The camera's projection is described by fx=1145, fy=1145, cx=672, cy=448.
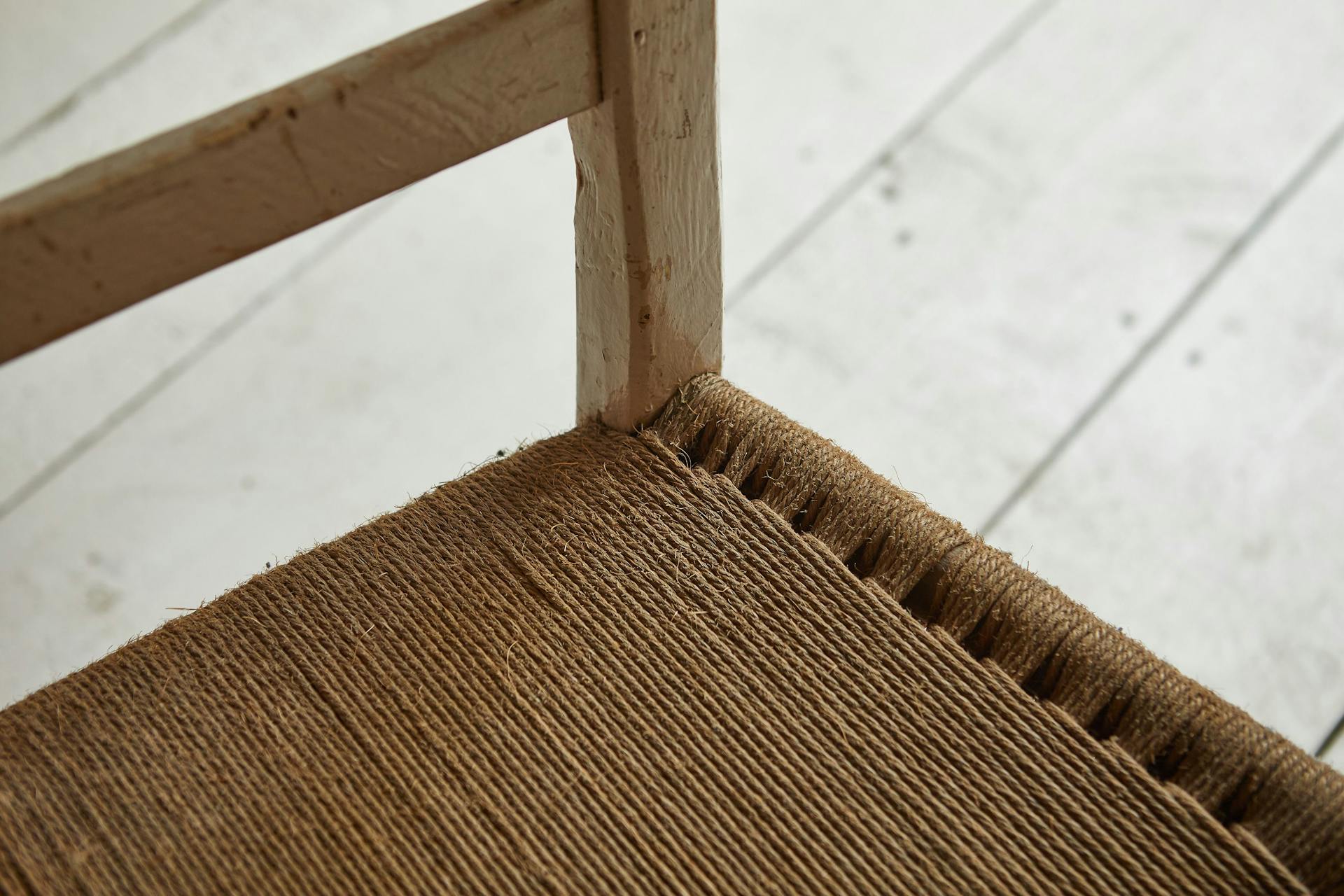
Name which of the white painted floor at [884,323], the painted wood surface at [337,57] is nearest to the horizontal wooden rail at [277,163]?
the white painted floor at [884,323]

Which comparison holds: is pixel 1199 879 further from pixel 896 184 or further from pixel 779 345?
pixel 896 184

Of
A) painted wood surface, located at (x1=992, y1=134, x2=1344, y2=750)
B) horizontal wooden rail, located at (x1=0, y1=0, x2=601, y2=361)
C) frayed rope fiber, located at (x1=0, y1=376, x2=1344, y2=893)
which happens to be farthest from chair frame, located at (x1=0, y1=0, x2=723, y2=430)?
painted wood surface, located at (x1=992, y1=134, x2=1344, y2=750)

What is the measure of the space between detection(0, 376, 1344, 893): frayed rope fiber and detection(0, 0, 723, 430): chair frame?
0.36ft

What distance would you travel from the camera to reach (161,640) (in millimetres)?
436

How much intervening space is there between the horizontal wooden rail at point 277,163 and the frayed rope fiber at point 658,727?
150mm

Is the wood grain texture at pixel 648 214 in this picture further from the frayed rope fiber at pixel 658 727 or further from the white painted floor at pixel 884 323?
the white painted floor at pixel 884 323

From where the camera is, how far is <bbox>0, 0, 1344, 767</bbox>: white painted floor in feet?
2.88

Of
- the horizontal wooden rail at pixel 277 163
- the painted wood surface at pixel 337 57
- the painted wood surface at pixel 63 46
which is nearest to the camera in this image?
the horizontal wooden rail at pixel 277 163

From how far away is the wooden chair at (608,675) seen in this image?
1.18ft

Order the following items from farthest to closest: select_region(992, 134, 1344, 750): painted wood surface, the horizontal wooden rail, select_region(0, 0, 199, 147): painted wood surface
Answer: select_region(0, 0, 199, 147): painted wood surface < select_region(992, 134, 1344, 750): painted wood surface < the horizontal wooden rail

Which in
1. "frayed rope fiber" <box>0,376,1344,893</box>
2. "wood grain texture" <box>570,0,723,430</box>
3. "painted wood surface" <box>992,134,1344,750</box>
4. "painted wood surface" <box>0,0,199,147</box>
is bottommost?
"frayed rope fiber" <box>0,376,1344,893</box>

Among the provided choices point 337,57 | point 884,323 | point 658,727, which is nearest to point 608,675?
point 658,727

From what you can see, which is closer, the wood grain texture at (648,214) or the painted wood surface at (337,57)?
the wood grain texture at (648,214)

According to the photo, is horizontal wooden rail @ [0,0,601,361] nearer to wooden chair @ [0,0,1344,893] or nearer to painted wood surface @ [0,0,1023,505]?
wooden chair @ [0,0,1344,893]
